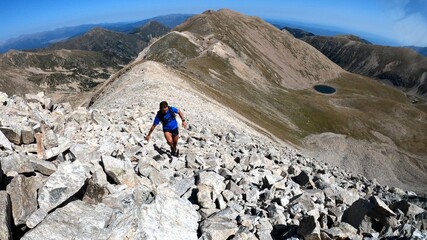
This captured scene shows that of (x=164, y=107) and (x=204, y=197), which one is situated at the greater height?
(x=164, y=107)

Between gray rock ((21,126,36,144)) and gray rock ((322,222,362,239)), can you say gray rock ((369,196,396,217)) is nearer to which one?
gray rock ((322,222,362,239))

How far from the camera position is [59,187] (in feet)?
37.4

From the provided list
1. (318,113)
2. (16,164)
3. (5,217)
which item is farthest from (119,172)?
(318,113)

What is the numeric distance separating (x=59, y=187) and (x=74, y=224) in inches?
62.1

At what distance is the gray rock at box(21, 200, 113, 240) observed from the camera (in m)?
9.84

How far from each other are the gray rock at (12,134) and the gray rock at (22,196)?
402cm

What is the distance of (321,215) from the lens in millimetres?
12891

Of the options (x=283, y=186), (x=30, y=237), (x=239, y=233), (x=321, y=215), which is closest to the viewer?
(x=30, y=237)

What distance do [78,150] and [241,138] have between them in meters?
23.2

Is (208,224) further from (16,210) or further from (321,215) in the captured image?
(16,210)

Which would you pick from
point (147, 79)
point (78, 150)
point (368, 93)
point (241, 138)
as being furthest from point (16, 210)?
point (368, 93)

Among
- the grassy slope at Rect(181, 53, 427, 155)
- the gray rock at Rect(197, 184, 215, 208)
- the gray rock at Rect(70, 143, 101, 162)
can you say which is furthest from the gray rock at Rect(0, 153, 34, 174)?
the grassy slope at Rect(181, 53, 427, 155)

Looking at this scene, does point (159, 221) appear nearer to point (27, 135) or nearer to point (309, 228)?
point (309, 228)

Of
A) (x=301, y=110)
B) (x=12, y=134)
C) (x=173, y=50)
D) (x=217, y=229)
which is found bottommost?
(x=301, y=110)
